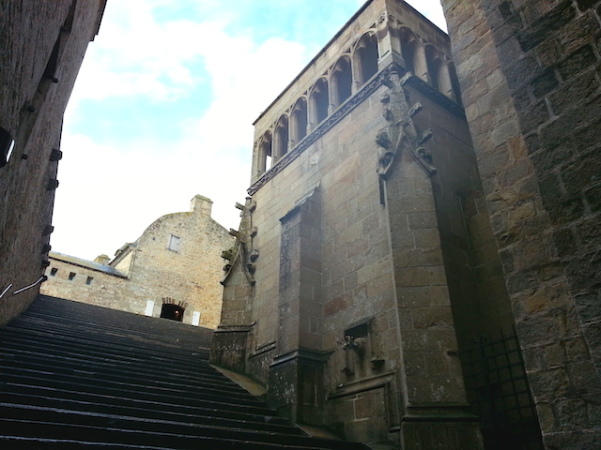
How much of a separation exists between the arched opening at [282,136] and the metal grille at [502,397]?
798 cm

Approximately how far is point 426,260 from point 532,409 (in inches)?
84.6

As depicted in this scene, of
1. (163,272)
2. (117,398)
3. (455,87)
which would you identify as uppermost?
(163,272)

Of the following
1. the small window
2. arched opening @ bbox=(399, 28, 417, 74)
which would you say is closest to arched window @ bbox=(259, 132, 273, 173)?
arched opening @ bbox=(399, 28, 417, 74)

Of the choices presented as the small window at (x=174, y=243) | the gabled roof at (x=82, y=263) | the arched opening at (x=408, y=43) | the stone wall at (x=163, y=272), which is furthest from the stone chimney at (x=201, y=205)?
the arched opening at (x=408, y=43)

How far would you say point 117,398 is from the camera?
5441mm

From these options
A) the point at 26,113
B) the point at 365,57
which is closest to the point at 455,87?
the point at 365,57

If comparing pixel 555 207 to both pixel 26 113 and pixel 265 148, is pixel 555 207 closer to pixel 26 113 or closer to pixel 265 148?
pixel 26 113

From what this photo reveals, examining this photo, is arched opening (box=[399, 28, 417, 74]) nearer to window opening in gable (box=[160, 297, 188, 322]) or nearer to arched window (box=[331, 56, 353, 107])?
arched window (box=[331, 56, 353, 107])

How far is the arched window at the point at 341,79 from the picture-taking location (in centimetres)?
1110

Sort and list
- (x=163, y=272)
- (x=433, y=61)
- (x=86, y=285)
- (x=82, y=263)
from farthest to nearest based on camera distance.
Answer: (x=163, y=272), (x=82, y=263), (x=86, y=285), (x=433, y=61)

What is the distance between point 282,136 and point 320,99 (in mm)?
1629

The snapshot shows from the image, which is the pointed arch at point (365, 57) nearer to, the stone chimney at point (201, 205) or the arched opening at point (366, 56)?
the arched opening at point (366, 56)

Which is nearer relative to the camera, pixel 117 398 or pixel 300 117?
pixel 117 398

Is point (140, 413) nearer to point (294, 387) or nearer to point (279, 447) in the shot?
point (279, 447)
